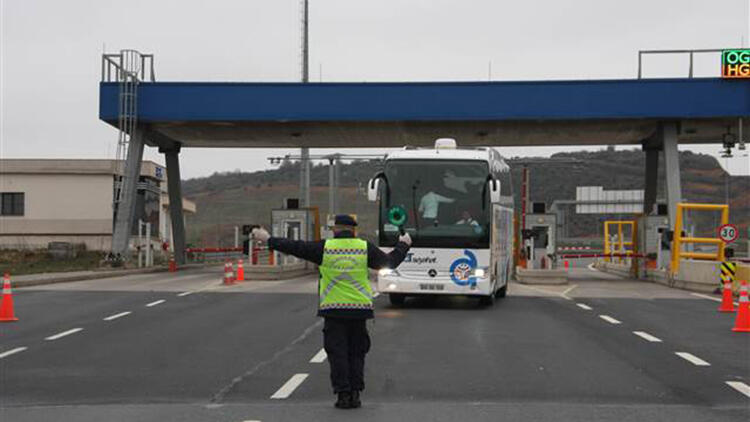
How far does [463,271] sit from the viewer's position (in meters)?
19.5

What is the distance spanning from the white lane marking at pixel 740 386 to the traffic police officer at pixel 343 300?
155 inches

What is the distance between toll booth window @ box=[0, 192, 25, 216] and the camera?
2329 inches

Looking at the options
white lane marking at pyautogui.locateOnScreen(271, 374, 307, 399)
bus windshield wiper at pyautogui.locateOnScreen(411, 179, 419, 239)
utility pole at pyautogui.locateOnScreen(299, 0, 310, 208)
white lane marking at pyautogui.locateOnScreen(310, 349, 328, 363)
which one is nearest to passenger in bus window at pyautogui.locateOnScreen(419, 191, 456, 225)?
bus windshield wiper at pyautogui.locateOnScreen(411, 179, 419, 239)

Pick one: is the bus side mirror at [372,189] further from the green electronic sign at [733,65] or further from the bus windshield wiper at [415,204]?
the green electronic sign at [733,65]

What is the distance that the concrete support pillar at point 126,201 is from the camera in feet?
123

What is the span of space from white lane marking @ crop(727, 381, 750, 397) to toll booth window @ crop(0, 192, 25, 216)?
54984 millimetres

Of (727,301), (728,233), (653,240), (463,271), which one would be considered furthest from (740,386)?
(653,240)

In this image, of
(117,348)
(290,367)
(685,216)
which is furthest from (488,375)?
(685,216)

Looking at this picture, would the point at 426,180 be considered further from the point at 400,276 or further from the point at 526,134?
the point at 526,134

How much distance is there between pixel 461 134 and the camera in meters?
40.1

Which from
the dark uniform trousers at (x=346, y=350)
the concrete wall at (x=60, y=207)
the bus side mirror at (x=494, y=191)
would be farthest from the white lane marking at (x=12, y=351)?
the concrete wall at (x=60, y=207)

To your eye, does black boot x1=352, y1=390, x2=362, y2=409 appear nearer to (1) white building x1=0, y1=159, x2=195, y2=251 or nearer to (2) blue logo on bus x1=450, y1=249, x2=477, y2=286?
(2) blue logo on bus x1=450, y1=249, x2=477, y2=286

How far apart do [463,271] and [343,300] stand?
1102 centimetres

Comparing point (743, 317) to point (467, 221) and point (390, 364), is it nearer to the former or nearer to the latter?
point (467, 221)
